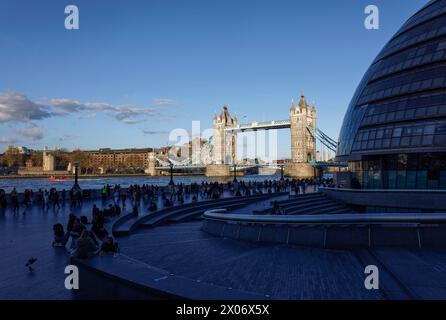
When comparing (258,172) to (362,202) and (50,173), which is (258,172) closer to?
(50,173)

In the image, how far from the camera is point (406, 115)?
20.7 meters

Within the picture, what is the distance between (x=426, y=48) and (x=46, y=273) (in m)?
23.0

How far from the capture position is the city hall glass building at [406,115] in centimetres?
1967

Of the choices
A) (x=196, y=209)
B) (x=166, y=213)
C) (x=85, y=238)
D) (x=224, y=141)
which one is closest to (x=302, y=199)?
(x=196, y=209)

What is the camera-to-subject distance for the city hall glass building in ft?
64.5

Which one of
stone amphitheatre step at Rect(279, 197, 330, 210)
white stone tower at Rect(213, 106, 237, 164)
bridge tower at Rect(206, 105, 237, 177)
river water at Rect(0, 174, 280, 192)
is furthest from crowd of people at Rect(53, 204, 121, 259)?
white stone tower at Rect(213, 106, 237, 164)

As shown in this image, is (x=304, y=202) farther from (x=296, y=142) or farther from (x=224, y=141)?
(x=224, y=141)

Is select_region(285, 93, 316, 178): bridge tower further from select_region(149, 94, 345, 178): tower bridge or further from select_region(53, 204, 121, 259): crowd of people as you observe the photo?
select_region(53, 204, 121, 259): crowd of people

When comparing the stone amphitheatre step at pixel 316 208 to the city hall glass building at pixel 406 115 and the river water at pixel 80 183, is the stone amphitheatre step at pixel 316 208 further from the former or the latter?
the river water at pixel 80 183

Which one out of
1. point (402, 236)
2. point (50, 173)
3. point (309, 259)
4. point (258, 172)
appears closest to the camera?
point (309, 259)

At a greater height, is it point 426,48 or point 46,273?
point 426,48

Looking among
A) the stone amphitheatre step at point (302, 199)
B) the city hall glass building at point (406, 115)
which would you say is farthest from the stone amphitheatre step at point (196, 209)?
the city hall glass building at point (406, 115)
